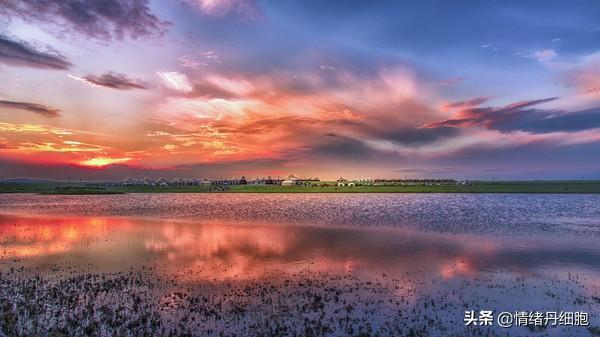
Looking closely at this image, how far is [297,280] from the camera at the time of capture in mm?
18844

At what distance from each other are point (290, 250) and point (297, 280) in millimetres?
8338

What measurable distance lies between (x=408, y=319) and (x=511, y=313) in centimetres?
416

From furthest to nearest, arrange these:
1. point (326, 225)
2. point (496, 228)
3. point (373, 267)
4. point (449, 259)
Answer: point (326, 225) < point (496, 228) < point (449, 259) < point (373, 267)

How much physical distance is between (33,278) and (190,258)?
852 cm

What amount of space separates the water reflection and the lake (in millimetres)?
105

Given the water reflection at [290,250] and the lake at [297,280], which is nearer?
the lake at [297,280]

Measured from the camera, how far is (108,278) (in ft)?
64.2

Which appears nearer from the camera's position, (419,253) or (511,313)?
(511,313)

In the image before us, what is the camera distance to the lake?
13016mm

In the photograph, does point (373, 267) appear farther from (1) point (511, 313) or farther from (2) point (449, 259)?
(1) point (511, 313)

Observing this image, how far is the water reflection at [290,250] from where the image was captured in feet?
71.2

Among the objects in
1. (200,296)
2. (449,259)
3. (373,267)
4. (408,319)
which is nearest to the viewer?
(408,319)

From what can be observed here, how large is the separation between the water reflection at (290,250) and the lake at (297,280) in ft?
0.34

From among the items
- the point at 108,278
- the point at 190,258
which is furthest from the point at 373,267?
the point at 108,278
